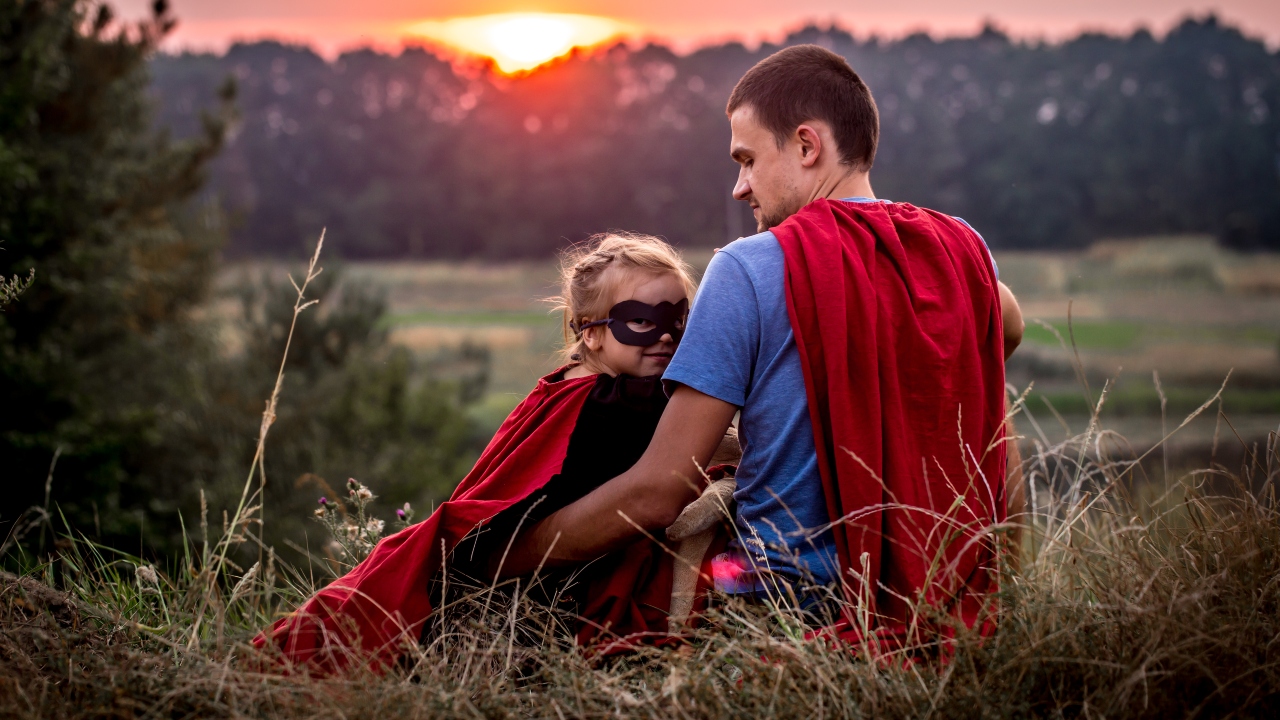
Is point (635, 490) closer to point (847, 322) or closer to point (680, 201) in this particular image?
point (847, 322)

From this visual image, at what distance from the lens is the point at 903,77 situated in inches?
1800

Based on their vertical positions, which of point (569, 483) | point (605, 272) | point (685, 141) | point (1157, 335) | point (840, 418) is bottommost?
point (1157, 335)

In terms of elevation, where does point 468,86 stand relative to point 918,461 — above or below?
above

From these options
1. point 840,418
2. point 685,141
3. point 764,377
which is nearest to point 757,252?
point 764,377

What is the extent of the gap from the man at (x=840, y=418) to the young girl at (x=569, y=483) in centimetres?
13

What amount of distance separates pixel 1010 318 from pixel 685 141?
43.8 meters

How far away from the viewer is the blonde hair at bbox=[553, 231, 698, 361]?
2.96 meters

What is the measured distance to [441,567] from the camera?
8.56 feet

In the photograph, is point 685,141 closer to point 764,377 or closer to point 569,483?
point 569,483

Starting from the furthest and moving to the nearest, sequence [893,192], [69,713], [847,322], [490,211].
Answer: [490,211] → [893,192] → [847,322] → [69,713]

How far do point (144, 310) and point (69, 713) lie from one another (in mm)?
14758

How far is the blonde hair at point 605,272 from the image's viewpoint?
296 centimetres

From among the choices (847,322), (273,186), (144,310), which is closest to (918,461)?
(847,322)

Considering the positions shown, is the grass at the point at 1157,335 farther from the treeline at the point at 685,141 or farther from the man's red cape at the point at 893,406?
the man's red cape at the point at 893,406
